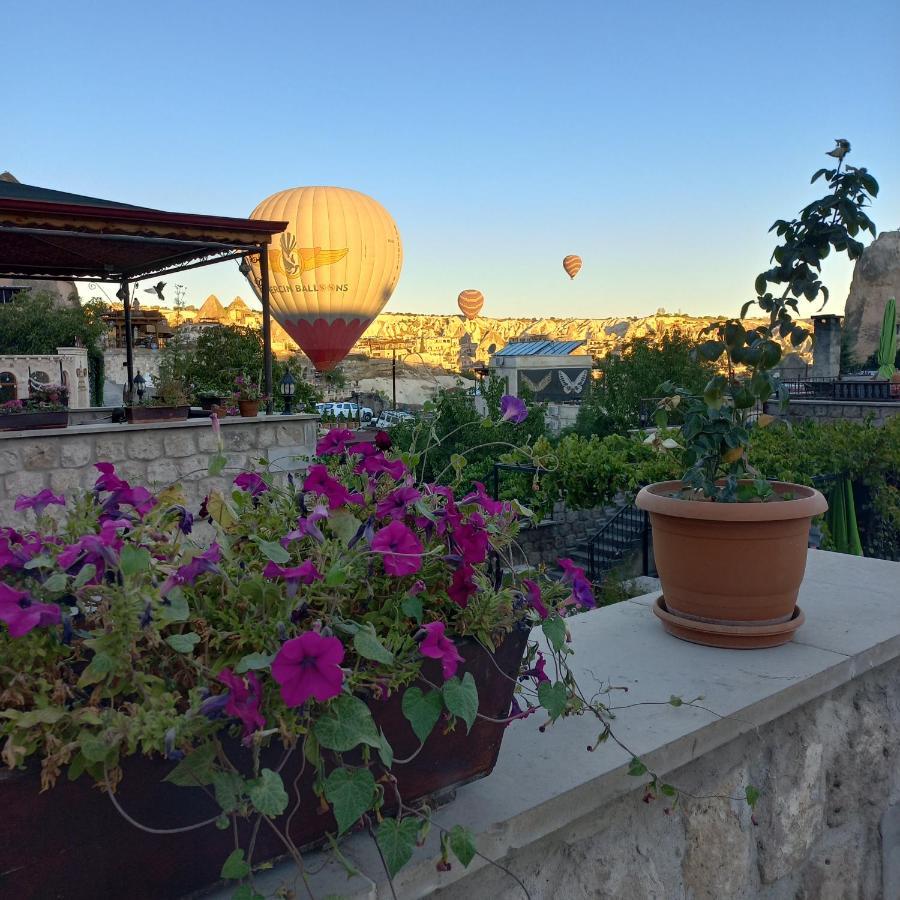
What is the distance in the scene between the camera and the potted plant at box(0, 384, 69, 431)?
6406 mm

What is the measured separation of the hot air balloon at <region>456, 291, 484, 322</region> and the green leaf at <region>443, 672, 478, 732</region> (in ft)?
211

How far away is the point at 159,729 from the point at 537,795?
2.07 feet

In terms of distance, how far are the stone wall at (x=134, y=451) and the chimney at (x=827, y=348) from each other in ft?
96.6

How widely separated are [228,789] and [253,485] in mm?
520

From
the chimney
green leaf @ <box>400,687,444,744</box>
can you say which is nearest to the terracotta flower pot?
green leaf @ <box>400,687,444,744</box>

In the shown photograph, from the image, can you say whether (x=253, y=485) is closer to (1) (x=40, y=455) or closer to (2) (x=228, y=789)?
(2) (x=228, y=789)

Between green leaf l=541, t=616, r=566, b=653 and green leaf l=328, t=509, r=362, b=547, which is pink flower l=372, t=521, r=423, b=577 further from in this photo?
green leaf l=541, t=616, r=566, b=653

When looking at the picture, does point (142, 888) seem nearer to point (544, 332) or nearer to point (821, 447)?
point (821, 447)

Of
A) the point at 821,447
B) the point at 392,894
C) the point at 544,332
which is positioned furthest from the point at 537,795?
the point at 544,332

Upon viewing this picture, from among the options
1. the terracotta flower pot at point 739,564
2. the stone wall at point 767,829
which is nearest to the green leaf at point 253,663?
the stone wall at point 767,829

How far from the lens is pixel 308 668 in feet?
2.51

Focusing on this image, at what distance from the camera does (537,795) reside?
1.15m

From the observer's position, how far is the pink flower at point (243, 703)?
2.47 feet

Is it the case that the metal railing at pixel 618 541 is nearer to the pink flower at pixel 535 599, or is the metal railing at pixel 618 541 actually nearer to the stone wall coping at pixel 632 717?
the stone wall coping at pixel 632 717
